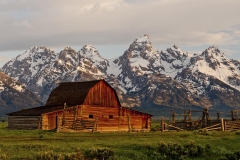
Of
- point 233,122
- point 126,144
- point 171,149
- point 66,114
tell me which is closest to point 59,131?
point 66,114

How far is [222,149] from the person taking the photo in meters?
34.8

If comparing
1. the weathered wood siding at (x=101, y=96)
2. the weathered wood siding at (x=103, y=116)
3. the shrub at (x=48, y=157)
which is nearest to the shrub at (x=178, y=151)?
the shrub at (x=48, y=157)

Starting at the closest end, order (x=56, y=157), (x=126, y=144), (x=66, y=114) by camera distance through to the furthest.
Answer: (x=56, y=157) < (x=126, y=144) < (x=66, y=114)

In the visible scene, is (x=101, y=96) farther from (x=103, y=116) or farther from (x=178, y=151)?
(x=178, y=151)

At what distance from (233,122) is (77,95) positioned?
25034 mm

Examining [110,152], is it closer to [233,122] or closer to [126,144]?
[126,144]

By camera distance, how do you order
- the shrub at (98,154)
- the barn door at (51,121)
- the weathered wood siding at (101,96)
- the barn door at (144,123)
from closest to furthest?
1. the shrub at (98,154)
2. the barn door at (51,121)
3. the weathered wood siding at (101,96)
4. the barn door at (144,123)

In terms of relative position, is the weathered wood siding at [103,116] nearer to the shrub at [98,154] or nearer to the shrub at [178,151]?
the shrub at [178,151]

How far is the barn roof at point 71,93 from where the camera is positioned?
67.1 m

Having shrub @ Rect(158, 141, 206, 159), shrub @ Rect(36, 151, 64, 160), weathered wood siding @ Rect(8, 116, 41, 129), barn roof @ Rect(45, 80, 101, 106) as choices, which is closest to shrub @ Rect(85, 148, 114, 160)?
shrub @ Rect(36, 151, 64, 160)

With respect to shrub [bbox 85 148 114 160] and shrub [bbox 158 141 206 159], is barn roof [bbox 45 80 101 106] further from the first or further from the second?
shrub [bbox 85 148 114 160]

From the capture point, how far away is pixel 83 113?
64375 mm

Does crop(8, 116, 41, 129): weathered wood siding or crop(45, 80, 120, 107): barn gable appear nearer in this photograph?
crop(8, 116, 41, 129): weathered wood siding

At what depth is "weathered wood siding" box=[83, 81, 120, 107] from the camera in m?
67.2
